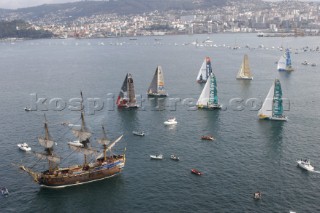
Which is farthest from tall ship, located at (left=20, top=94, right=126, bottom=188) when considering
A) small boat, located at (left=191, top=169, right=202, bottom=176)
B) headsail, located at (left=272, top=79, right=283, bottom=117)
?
headsail, located at (left=272, top=79, right=283, bottom=117)

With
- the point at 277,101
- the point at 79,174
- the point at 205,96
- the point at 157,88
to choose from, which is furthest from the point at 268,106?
the point at 79,174

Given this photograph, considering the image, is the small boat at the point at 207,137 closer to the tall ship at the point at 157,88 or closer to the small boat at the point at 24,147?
the small boat at the point at 24,147

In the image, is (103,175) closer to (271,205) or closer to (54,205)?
(54,205)

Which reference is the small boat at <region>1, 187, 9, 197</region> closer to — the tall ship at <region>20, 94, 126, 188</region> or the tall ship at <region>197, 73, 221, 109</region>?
the tall ship at <region>20, 94, 126, 188</region>

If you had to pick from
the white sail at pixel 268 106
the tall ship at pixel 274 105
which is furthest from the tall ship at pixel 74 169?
the tall ship at pixel 274 105

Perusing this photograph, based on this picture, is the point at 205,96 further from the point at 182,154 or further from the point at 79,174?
the point at 79,174

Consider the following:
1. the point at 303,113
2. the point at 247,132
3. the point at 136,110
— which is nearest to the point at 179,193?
the point at 247,132
